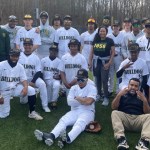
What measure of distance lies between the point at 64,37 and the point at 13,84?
7.68 ft

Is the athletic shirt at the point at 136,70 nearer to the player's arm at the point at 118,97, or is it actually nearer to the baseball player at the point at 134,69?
the baseball player at the point at 134,69

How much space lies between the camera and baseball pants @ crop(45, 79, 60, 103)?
26.8 ft

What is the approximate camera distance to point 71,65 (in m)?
8.23

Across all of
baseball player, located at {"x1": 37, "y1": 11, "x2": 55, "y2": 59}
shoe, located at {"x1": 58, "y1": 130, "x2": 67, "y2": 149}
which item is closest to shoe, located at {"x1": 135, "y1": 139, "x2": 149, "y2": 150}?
shoe, located at {"x1": 58, "y1": 130, "x2": 67, "y2": 149}

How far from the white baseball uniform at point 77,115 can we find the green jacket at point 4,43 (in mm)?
2539

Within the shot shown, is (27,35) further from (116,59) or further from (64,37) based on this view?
(116,59)

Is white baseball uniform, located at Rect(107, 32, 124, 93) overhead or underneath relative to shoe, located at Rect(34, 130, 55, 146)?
overhead

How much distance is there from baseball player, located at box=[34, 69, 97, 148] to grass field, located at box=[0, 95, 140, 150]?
0.17 metres

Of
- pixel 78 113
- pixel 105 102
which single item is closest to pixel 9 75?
pixel 78 113

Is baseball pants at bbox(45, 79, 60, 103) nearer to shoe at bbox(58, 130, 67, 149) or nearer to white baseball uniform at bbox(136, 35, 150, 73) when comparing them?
white baseball uniform at bbox(136, 35, 150, 73)

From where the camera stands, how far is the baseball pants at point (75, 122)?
19.8 feet

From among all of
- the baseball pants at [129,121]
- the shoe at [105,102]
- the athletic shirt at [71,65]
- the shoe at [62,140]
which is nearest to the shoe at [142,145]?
the baseball pants at [129,121]

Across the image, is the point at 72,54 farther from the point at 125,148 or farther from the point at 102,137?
the point at 125,148

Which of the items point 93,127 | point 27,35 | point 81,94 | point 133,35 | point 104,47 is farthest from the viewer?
point 27,35
